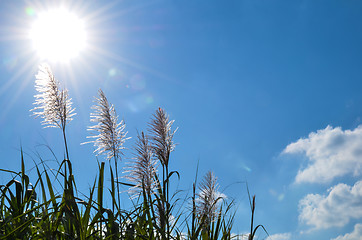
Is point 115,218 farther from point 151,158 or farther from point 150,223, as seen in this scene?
point 151,158

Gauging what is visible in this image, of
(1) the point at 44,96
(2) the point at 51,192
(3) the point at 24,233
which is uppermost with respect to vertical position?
(1) the point at 44,96

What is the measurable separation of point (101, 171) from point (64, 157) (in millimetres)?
433

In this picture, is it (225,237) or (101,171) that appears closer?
(101,171)

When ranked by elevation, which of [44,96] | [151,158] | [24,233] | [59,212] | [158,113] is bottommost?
[24,233]

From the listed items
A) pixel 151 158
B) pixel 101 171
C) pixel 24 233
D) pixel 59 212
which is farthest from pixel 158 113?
pixel 24 233

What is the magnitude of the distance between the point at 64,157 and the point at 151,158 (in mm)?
818

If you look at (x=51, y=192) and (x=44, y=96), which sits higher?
(x=44, y=96)

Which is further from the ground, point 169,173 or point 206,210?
point 169,173

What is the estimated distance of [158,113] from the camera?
3615 millimetres

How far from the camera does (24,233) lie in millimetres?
2836

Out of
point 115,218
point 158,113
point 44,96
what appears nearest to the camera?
point 115,218

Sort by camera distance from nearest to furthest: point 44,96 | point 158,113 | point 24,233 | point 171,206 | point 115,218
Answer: point 24,233, point 115,218, point 171,206, point 158,113, point 44,96

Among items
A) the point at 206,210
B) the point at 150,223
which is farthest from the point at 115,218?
the point at 206,210

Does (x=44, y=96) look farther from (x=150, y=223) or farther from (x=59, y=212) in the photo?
(x=150, y=223)
